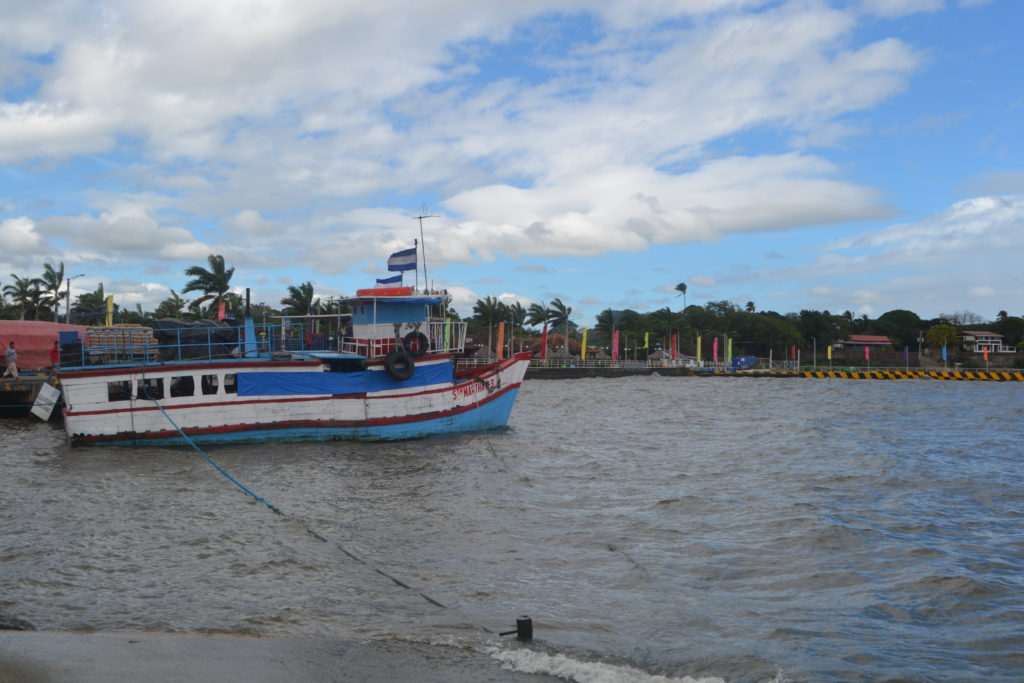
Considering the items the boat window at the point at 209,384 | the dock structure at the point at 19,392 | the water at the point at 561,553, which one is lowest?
the water at the point at 561,553

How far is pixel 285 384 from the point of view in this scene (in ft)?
74.1

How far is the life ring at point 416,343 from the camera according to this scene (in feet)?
80.3

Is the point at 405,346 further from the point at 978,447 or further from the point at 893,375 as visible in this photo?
the point at 893,375

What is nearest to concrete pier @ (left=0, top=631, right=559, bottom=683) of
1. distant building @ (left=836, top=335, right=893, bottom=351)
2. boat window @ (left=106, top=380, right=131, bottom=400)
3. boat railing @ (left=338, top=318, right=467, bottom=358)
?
boat window @ (left=106, top=380, right=131, bottom=400)

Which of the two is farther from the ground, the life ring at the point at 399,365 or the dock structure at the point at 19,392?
the life ring at the point at 399,365

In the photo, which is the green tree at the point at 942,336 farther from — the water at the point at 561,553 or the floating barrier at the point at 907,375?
the water at the point at 561,553

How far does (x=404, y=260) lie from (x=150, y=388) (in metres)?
8.61

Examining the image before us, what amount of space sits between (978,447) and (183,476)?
932 inches

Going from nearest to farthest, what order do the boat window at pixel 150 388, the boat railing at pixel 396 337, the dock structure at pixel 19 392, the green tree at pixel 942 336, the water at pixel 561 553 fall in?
the water at pixel 561 553
the boat window at pixel 150 388
the boat railing at pixel 396 337
the dock structure at pixel 19 392
the green tree at pixel 942 336

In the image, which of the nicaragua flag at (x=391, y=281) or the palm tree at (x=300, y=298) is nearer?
the nicaragua flag at (x=391, y=281)

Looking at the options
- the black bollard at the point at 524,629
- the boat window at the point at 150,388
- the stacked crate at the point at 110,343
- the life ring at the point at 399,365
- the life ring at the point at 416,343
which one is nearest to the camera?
the black bollard at the point at 524,629

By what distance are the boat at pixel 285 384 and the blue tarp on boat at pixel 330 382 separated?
30 millimetres

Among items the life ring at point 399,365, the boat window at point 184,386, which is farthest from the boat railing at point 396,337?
the boat window at point 184,386

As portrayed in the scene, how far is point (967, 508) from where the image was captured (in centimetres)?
1496
